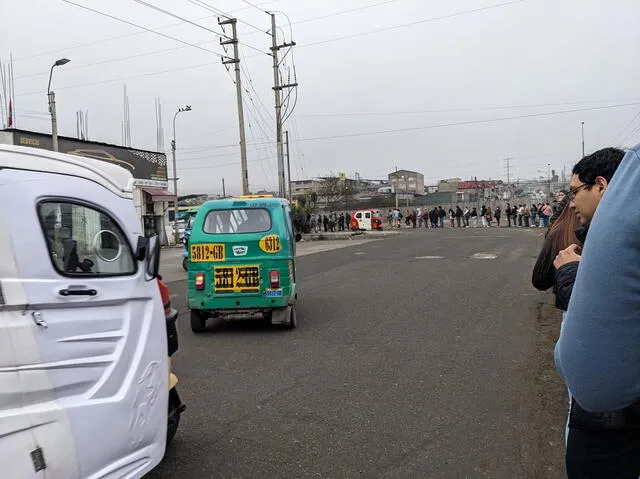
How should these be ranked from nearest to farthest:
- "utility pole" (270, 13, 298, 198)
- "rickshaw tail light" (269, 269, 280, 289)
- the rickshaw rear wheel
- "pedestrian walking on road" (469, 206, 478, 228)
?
"rickshaw tail light" (269, 269, 280, 289), the rickshaw rear wheel, "utility pole" (270, 13, 298, 198), "pedestrian walking on road" (469, 206, 478, 228)

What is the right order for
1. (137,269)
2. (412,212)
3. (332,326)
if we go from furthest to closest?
(412,212)
(332,326)
(137,269)

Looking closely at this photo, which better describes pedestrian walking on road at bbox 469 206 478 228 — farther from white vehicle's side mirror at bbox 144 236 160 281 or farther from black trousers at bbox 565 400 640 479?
black trousers at bbox 565 400 640 479

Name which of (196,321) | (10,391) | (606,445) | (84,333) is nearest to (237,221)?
(196,321)

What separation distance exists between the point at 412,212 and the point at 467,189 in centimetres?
7158

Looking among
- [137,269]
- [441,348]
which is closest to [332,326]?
Answer: [441,348]

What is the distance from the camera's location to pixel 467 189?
388ft

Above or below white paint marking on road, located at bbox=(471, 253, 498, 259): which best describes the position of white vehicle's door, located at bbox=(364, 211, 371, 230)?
above

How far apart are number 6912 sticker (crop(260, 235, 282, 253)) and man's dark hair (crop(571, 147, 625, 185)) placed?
628 cm

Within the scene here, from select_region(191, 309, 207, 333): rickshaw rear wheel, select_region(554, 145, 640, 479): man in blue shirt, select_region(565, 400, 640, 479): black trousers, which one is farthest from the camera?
select_region(191, 309, 207, 333): rickshaw rear wheel

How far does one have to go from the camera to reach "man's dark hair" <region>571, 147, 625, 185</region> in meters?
2.40

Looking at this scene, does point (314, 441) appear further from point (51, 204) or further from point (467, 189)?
point (467, 189)

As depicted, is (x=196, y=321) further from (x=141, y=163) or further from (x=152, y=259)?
(x=141, y=163)

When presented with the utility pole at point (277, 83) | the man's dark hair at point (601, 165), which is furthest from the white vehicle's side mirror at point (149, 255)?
the utility pole at point (277, 83)

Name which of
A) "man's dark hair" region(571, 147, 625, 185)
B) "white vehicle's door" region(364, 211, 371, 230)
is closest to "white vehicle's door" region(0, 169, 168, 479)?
"man's dark hair" region(571, 147, 625, 185)
